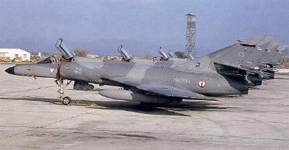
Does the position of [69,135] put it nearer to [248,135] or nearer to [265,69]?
[248,135]

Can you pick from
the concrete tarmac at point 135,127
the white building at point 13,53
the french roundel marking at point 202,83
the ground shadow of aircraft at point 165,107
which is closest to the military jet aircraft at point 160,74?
the french roundel marking at point 202,83

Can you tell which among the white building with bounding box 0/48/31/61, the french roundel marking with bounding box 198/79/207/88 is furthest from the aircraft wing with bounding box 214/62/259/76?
the white building with bounding box 0/48/31/61

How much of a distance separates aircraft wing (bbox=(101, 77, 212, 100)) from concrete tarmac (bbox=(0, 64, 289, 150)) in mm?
805

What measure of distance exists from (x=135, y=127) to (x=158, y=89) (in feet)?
11.3

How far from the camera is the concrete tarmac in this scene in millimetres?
9547

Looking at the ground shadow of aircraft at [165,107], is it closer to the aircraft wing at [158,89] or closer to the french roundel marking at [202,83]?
the aircraft wing at [158,89]

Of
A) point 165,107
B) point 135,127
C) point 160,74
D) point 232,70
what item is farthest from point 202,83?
point 135,127

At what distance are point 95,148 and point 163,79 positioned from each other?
27.4ft

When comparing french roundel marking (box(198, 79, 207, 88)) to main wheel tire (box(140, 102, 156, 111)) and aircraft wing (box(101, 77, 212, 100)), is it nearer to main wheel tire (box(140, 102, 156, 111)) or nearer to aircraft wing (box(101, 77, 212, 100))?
aircraft wing (box(101, 77, 212, 100))

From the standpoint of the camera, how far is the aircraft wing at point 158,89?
47.8 ft

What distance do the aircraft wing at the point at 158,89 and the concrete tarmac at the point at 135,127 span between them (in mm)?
805

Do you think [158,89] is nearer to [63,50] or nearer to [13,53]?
[63,50]

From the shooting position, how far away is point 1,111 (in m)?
14.6

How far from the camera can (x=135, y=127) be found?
39.2ft
